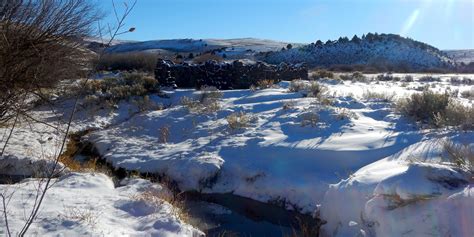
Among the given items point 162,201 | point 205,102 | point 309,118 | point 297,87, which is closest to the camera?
point 162,201

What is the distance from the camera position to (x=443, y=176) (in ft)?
16.5

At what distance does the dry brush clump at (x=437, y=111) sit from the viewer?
31.7ft

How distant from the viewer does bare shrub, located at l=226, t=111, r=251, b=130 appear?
455 inches

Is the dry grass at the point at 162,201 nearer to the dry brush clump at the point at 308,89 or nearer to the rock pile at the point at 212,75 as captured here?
the dry brush clump at the point at 308,89

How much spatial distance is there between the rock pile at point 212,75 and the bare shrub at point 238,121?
6054mm

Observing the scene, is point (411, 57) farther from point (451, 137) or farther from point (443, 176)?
point (443, 176)

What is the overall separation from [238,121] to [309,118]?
1735 mm

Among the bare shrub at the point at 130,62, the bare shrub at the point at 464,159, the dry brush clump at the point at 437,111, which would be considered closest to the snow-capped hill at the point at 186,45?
the bare shrub at the point at 130,62

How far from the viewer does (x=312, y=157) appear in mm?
8930

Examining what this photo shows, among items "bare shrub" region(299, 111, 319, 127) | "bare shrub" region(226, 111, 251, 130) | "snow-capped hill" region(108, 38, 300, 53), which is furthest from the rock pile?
"snow-capped hill" region(108, 38, 300, 53)

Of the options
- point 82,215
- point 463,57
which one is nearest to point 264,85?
point 82,215

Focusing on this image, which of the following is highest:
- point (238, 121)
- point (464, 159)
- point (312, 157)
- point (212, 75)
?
point (212, 75)

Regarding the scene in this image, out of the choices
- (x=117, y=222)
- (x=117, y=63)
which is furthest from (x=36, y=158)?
(x=117, y=63)

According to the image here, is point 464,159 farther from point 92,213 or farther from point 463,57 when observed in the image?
point 463,57
